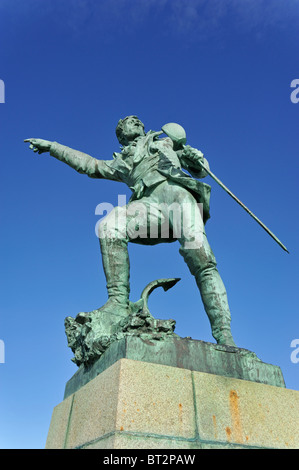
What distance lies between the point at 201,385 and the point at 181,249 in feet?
5.59

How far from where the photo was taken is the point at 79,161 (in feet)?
20.1

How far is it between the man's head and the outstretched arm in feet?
1.46

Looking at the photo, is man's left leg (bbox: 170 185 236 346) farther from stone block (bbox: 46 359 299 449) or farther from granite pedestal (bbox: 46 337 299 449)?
stone block (bbox: 46 359 299 449)

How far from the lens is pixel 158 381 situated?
3346 mm

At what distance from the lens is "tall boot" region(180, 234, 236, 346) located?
14.1ft

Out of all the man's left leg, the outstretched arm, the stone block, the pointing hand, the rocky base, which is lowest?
the stone block

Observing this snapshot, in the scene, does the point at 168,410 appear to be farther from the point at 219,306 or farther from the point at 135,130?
the point at 135,130

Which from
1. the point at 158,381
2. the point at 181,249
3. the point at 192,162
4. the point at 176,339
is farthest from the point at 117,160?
the point at 158,381

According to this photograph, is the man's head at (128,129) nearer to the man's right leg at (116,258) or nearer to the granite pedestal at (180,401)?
the man's right leg at (116,258)

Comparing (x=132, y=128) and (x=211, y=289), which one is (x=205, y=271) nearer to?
(x=211, y=289)

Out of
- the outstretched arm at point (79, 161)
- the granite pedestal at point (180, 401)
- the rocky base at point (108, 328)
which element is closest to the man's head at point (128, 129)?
the outstretched arm at point (79, 161)

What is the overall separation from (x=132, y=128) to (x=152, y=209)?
164 centimetres

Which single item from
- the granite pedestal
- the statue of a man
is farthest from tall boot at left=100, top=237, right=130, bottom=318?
the granite pedestal

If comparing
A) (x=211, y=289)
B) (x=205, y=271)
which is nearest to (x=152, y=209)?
(x=205, y=271)
